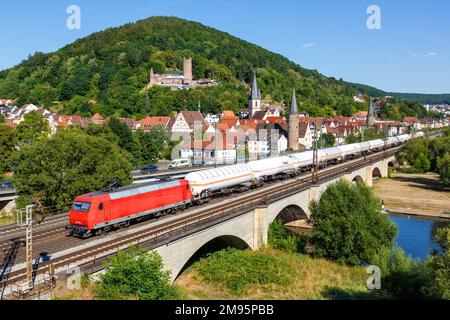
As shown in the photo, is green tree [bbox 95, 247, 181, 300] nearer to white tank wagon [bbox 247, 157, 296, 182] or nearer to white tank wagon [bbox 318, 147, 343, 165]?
white tank wagon [bbox 247, 157, 296, 182]

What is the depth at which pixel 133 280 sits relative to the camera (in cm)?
1939

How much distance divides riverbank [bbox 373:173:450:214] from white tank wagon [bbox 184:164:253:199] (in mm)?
29497

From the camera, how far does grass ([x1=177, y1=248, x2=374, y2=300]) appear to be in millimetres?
28797

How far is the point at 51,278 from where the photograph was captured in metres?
17.8

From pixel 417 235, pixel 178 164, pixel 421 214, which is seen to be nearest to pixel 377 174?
pixel 421 214

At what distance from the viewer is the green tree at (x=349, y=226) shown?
35188 mm

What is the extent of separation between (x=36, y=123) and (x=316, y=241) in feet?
195

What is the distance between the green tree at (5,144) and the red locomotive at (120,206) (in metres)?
38.7

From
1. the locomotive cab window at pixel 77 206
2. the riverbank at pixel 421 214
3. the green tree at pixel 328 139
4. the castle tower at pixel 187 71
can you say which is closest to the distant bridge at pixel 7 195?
the locomotive cab window at pixel 77 206

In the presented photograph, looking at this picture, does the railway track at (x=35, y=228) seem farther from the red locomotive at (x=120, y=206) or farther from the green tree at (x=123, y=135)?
the green tree at (x=123, y=135)

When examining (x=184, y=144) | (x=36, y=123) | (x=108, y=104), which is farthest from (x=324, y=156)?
(x=108, y=104)

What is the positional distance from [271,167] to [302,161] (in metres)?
9.96

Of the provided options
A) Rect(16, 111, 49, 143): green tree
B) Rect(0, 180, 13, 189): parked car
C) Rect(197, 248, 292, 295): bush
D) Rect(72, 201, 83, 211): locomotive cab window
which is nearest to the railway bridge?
Rect(197, 248, 292, 295): bush
